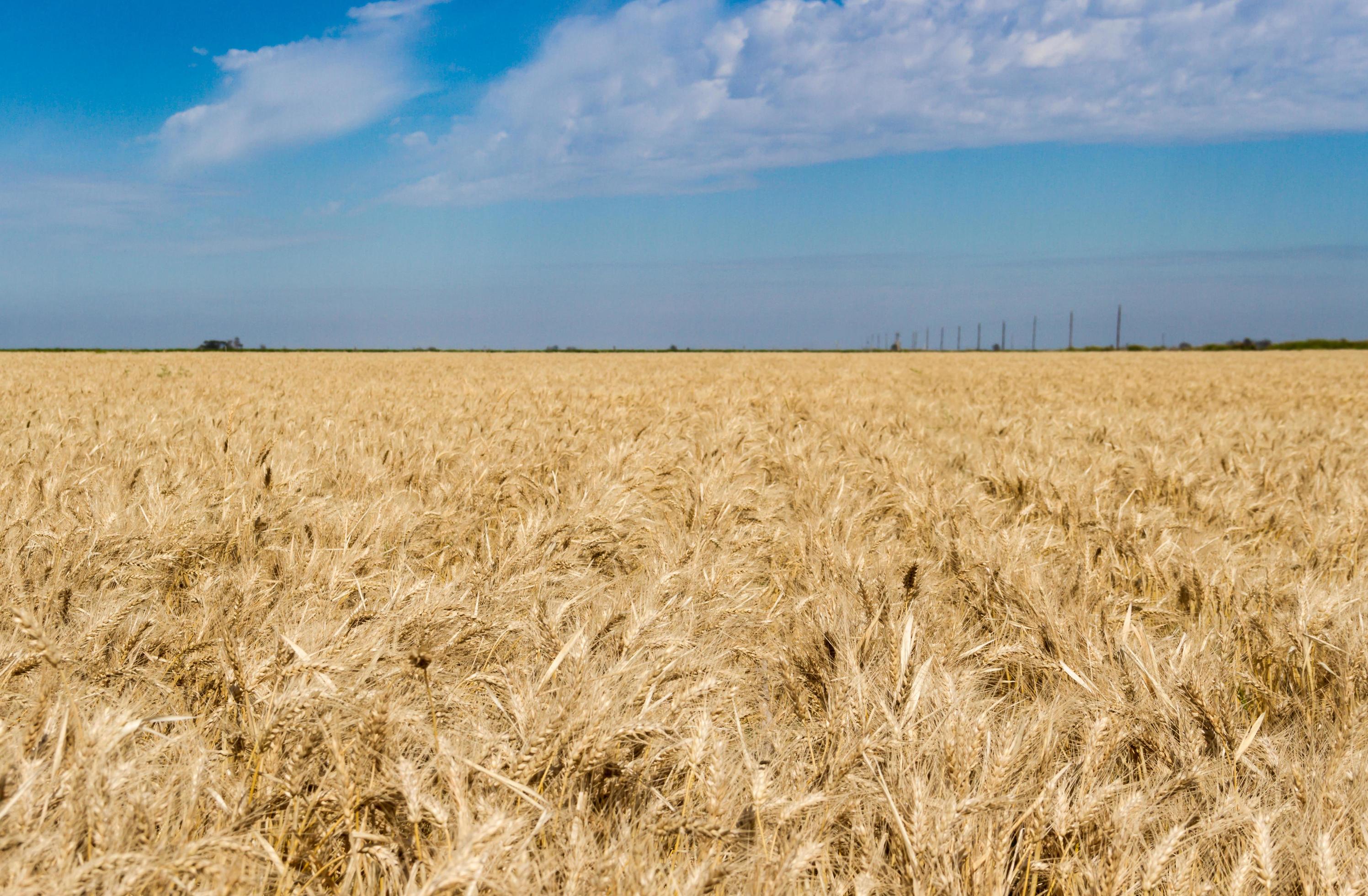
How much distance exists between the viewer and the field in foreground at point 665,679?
3.32 ft

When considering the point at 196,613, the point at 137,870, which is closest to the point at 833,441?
the point at 196,613

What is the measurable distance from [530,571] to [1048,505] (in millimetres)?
2282

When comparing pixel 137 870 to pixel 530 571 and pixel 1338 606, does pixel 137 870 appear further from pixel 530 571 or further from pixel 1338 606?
pixel 1338 606

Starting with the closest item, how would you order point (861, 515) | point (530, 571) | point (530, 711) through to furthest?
1. point (530, 711)
2. point (530, 571)
3. point (861, 515)

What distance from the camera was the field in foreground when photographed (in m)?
1.01

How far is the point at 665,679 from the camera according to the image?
4.93 feet

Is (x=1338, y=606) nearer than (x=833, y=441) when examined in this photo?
Yes

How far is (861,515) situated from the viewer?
285 centimetres

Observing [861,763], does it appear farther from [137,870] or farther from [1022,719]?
[137,870]

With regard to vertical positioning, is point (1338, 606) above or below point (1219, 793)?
above

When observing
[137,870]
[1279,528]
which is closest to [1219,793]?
[137,870]

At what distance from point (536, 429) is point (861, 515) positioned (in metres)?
2.87

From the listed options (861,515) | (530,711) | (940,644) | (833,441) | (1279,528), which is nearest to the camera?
(530,711)

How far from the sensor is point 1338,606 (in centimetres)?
180
